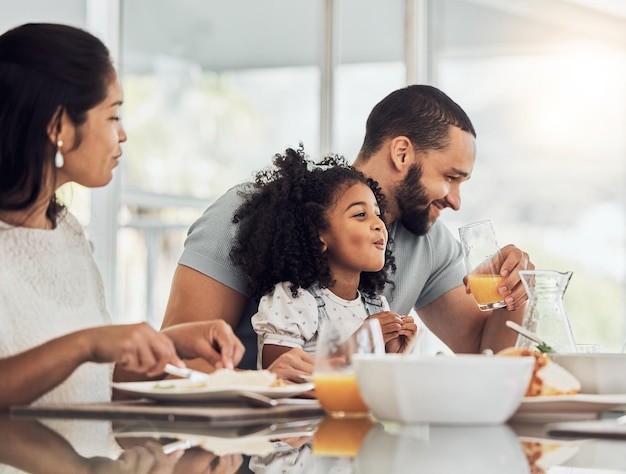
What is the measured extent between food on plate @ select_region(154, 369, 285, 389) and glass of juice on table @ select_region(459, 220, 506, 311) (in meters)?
0.83

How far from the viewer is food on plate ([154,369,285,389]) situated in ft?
4.17

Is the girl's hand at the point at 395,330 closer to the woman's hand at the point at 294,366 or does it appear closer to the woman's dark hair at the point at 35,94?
the woman's hand at the point at 294,366

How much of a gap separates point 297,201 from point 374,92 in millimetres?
3126

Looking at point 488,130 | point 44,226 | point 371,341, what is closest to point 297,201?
point 44,226

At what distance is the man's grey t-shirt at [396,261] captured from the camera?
2.25m

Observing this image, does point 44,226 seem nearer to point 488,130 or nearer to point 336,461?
point 336,461

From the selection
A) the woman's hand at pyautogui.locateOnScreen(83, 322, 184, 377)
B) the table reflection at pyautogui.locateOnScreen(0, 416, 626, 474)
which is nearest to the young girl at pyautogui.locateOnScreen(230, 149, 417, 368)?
the woman's hand at pyautogui.locateOnScreen(83, 322, 184, 377)

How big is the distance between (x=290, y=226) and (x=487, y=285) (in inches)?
18.2

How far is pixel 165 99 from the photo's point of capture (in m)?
5.31

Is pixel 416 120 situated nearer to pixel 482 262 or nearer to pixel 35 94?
pixel 482 262

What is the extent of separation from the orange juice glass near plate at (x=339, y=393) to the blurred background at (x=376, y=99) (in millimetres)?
3859

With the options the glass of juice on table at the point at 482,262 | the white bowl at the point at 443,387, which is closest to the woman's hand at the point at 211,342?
the white bowl at the point at 443,387

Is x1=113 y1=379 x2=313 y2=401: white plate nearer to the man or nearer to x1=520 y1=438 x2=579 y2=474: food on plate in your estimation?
x1=520 y1=438 x2=579 y2=474: food on plate

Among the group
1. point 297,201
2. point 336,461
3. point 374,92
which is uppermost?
point 374,92
